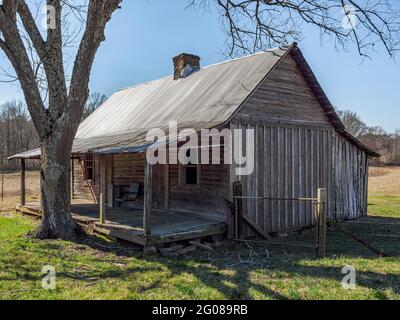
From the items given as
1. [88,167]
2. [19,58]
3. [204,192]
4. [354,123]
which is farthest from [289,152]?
[354,123]

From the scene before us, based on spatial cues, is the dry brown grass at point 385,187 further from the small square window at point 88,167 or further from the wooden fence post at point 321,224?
the wooden fence post at point 321,224

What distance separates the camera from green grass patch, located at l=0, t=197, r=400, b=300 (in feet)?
18.5

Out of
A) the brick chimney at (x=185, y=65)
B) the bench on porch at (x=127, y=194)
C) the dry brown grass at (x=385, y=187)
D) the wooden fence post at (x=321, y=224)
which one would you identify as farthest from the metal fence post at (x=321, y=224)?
the dry brown grass at (x=385, y=187)

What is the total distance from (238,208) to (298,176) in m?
2.86

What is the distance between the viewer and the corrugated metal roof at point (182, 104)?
10664 mm

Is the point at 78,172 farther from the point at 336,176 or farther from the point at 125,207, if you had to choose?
the point at 336,176

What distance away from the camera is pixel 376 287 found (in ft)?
18.9

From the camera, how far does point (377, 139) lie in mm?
53875

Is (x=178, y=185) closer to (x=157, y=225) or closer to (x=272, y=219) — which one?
(x=157, y=225)

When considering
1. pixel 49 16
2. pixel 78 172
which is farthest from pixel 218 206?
pixel 78 172

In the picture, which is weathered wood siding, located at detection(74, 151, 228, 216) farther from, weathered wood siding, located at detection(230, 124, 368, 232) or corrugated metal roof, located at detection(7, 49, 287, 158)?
corrugated metal roof, located at detection(7, 49, 287, 158)

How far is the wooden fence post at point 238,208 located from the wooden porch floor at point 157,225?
0.34 m
